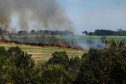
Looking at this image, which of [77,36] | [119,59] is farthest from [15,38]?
[119,59]

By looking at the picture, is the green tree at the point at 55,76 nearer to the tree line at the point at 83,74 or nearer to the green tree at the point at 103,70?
the tree line at the point at 83,74

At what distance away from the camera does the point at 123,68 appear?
12.8 metres

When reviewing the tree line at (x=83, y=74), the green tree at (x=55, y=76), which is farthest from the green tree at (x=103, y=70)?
the green tree at (x=55, y=76)

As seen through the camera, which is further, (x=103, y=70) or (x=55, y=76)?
(x=103, y=70)

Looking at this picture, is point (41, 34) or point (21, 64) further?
point (41, 34)

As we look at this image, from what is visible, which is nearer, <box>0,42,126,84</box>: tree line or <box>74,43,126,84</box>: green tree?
<box>0,42,126,84</box>: tree line

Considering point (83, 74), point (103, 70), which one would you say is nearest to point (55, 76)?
point (83, 74)

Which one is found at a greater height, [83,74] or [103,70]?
[103,70]

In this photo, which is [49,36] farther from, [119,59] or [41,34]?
[119,59]

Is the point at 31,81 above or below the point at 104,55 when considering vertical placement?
below

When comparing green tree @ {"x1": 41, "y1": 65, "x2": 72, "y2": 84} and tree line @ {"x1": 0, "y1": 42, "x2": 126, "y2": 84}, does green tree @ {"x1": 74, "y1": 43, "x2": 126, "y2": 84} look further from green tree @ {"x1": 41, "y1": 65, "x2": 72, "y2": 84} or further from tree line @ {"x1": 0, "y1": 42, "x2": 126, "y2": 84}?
green tree @ {"x1": 41, "y1": 65, "x2": 72, "y2": 84}

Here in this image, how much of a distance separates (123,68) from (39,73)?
21.2 ft

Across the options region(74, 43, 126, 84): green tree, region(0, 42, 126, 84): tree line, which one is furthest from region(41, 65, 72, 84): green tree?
region(74, 43, 126, 84): green tree

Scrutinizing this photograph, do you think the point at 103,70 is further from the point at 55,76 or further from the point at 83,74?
the point at 55,76
